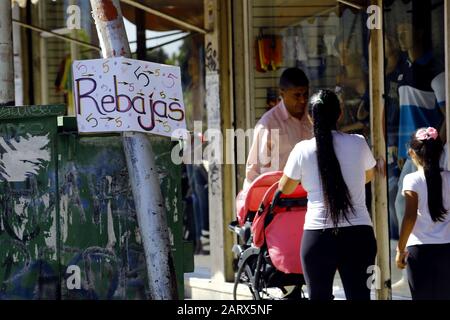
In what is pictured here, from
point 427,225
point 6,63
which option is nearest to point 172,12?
point 6,63

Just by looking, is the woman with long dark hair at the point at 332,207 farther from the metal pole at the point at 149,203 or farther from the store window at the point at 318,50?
the store window at the point at 318,50

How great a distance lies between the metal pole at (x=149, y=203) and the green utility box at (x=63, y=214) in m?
0.31

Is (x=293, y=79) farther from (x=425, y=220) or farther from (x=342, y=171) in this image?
(x=425, y=220)

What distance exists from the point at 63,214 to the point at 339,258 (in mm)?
1632

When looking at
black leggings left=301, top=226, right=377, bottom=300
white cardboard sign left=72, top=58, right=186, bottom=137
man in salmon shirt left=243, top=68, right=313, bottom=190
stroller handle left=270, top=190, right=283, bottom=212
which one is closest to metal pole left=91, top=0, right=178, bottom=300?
white cardboard sign left=72, top=58, right=186, bottom=137

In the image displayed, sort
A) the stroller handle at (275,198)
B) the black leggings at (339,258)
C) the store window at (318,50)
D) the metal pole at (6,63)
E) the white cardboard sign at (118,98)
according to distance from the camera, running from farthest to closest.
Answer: the store window at (318,50) → the metal pole at (6,63) → the stroller handle at (275,198) → the black leggings at (339,258) → the white cardboard sign at (118,98)

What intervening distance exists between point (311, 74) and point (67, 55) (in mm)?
5156

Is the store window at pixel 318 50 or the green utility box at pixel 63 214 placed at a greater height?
the store window at pixel 318 50

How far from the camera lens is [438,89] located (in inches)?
328

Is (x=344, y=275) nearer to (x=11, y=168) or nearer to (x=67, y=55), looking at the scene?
(x=11, y=168)

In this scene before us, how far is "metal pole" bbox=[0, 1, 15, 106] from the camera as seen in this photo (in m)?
6.74

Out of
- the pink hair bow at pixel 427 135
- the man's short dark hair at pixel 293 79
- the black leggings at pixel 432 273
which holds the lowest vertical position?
the black leggings at pixel 432 273

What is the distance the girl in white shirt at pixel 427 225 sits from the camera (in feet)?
20.4

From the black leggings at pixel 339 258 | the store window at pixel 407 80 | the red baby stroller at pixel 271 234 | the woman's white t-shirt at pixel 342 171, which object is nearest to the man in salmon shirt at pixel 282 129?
the red baby stroller at pixel 271 234
